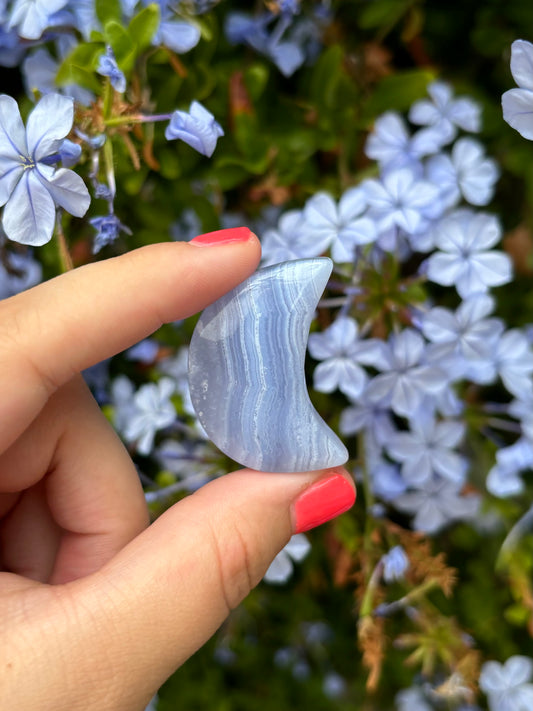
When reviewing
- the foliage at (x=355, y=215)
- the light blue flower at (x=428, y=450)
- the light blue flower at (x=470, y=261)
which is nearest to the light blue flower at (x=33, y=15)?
the foliage at (x=355, y=215)

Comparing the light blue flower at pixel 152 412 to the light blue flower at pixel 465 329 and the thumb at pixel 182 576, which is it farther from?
the light blue flower at pixel 465 329

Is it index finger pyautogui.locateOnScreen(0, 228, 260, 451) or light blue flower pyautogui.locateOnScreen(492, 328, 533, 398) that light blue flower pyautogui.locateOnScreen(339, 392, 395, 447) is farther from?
index finger pyautogui.locateOnScreen(0, 228, 260, 451)

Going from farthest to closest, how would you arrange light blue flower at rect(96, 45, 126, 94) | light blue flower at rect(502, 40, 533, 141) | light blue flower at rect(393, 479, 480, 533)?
light blue flower at rect(393, 479, 480, 533) → light blue flower at rect(96, 45, 126, 94) → light blue flower at rect(502, 40, 533, 141)

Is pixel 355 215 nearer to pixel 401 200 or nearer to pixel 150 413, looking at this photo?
pixel 401 200

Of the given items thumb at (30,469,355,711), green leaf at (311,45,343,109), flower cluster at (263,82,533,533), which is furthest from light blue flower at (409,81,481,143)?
thumb at (30,469,355,711)

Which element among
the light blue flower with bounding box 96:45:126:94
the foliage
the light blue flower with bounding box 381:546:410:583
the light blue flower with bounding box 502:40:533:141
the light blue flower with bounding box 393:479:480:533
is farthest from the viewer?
the light blue flower with bounding box 393:479:480:533
